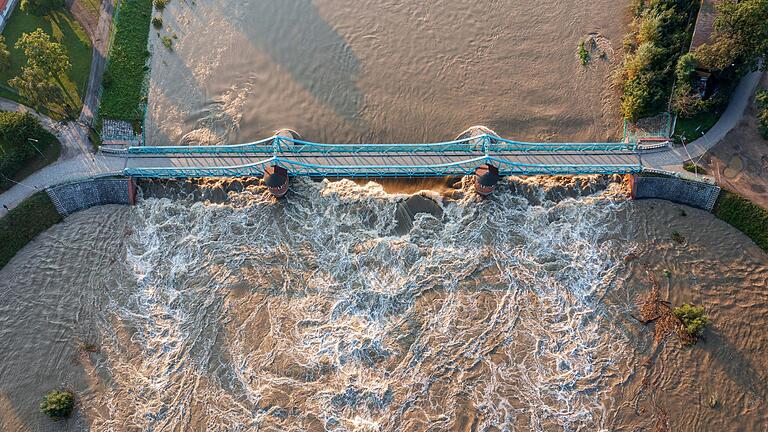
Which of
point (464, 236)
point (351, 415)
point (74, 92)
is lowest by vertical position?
point (351, 415)

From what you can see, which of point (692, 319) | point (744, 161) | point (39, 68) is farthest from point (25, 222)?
point (744, 161)

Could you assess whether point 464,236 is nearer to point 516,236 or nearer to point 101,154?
point 516,236

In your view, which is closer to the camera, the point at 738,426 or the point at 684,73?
the point at 738,426

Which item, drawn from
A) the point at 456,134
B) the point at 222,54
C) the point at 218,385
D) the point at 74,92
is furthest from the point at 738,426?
the point at 74,92

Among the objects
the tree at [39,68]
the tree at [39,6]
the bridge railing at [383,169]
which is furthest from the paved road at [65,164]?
the tree at [39,6]

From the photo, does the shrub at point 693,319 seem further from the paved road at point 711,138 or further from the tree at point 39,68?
the tree at point 39,68
